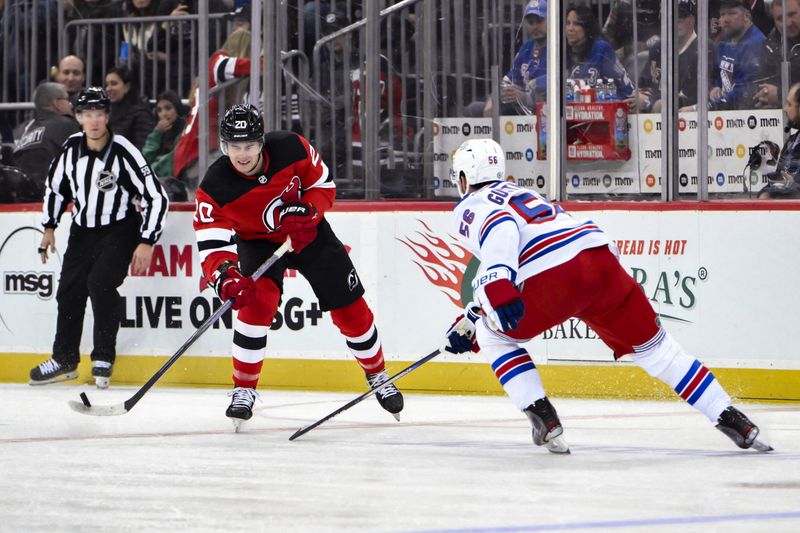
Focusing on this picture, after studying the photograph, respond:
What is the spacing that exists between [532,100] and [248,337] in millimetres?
2109

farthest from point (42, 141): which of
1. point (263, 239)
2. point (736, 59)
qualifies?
point (736, 59)

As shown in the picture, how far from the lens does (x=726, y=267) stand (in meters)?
6.23

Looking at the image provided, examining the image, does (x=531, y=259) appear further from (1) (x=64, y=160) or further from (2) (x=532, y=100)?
(1) (x=64, y=160)

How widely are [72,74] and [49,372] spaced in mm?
1797

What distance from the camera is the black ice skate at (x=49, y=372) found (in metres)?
7.10

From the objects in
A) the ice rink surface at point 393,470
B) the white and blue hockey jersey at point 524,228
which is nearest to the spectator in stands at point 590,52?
the ice rink surface at point 393,470

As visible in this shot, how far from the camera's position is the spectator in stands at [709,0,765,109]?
6.50 metres

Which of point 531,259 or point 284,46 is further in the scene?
point 284,46

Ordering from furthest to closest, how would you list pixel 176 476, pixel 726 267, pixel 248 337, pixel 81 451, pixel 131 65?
pixel 131 65, pixel 726 267, pixel 248 337, pixel 81 451, pixel 176 476

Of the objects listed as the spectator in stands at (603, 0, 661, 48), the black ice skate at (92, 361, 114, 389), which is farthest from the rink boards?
the spectator in stands at (603, 0, 661, 48)

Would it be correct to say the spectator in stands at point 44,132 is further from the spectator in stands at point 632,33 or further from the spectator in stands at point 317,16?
the spectator in stands at point 632,33

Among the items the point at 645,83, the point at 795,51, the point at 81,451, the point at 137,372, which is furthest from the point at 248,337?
the point at 795,51

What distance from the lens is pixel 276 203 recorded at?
5516 millimetres

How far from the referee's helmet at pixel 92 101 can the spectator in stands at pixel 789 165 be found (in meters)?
3.17
